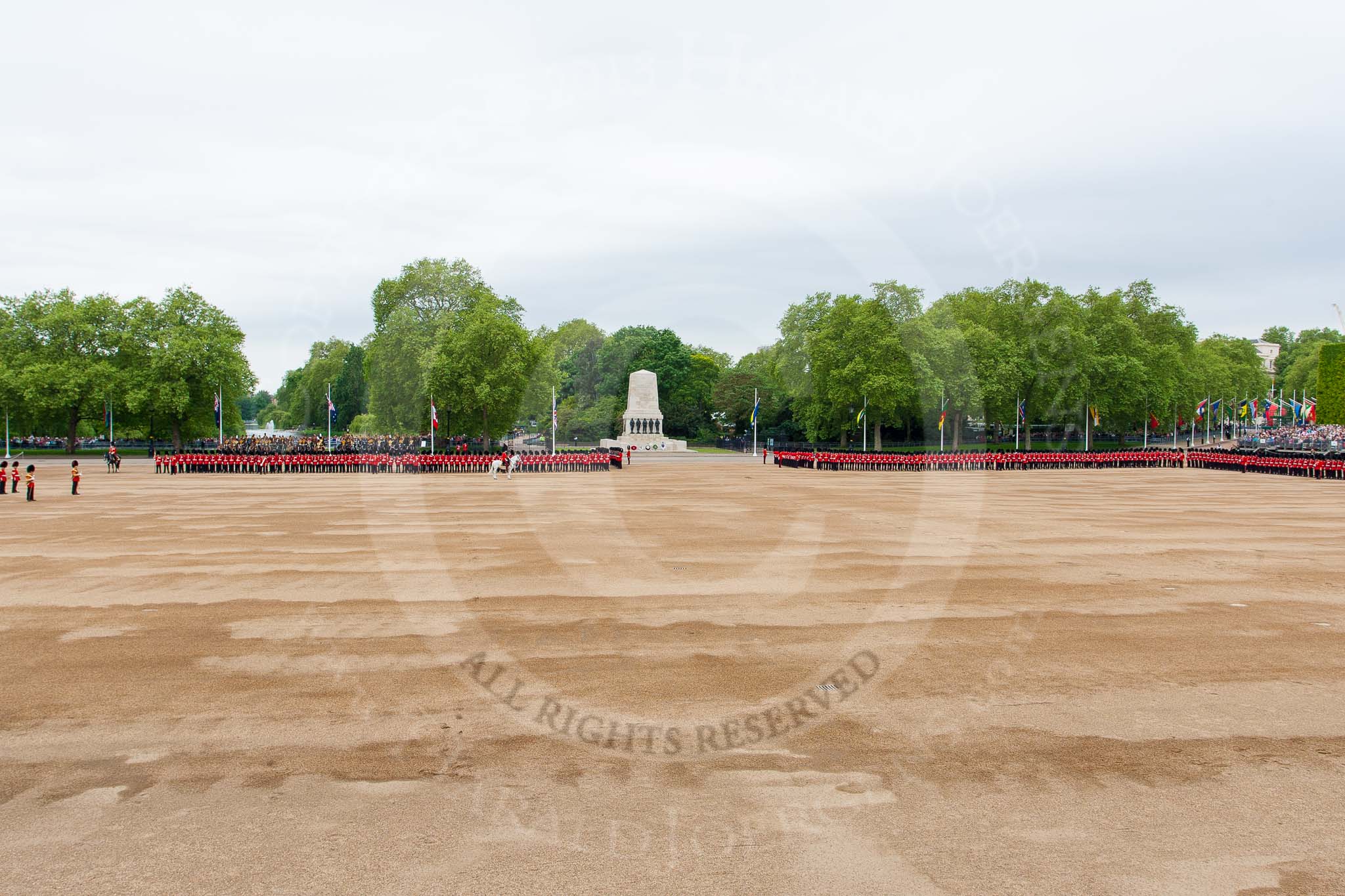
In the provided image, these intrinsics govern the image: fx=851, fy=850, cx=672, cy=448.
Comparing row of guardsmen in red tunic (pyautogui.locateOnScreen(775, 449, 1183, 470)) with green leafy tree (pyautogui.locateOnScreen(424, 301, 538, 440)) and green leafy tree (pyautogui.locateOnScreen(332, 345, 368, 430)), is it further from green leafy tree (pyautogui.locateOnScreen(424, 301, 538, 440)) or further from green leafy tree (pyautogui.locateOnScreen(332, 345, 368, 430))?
green leafy tree (pyautogui.locateOnScreen(332, 345, 368, 430))

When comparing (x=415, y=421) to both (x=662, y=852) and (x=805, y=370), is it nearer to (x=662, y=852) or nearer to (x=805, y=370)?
(x=805, y=370)

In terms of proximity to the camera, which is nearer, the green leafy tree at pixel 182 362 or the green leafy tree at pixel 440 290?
the green leafy tree at pixel 182 362

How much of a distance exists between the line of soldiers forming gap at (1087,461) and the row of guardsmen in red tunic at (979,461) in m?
0.04

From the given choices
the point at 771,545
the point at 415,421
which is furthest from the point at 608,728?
the point at 415,421

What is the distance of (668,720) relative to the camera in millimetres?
7035

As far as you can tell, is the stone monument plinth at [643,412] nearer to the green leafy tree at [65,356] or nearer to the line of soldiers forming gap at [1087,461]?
the line of soldiers forming gap at [1087,461]

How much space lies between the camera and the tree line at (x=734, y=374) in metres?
54.4

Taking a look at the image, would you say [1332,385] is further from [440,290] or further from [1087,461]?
[440,290]

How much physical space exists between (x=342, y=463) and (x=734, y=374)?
49.5 m

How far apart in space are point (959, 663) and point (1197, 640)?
10.3 ft

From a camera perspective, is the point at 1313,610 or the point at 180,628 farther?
the point at 1313,610

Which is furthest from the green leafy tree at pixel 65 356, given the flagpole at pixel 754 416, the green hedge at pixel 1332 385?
the green hedge at pixel 1332 385

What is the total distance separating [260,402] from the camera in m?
196

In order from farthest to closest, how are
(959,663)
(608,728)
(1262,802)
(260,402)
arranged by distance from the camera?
(260,402) → (959,663) → (608,728) → (1262,802)
